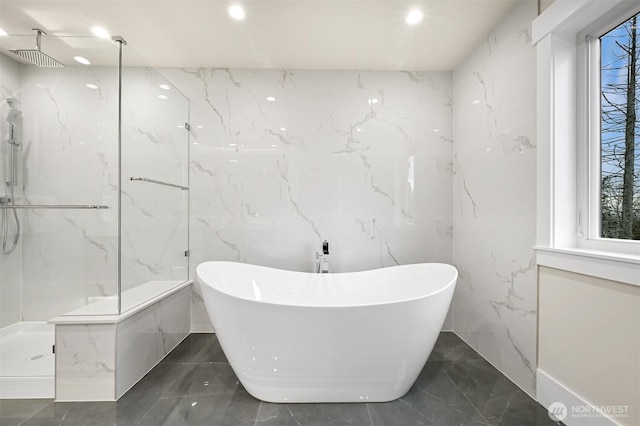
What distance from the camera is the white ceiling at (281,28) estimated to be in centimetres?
173

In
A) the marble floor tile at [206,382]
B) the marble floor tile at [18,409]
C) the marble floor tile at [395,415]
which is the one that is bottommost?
the marble floor tile at [18,409]

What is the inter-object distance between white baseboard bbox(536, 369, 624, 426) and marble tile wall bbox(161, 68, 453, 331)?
48.0 inches

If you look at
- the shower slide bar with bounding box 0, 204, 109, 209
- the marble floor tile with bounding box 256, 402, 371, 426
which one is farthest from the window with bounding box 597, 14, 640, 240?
the shower slide bar with bounding box 0, 204, 109, 209

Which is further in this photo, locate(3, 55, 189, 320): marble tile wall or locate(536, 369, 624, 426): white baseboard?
locate(3, 55, 189, 320): marble tile wall

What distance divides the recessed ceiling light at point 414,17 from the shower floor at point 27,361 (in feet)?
9.78

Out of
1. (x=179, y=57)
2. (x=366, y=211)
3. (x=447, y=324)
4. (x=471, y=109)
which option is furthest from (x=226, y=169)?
(x=447, y=324)

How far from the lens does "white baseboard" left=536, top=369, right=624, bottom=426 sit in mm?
1225

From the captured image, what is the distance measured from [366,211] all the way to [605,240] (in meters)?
1.50

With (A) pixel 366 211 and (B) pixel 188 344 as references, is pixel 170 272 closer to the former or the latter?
(B) pixel 188 344

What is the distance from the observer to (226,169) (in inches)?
98.4

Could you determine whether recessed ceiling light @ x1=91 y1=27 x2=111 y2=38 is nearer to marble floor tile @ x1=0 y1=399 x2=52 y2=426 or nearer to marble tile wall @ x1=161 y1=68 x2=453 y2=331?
marble tile wall @ x1=161 y1=68 x2=453 y2=331

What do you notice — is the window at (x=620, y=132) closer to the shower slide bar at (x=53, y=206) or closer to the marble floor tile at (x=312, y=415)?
the marble floor tile at (x=312, y=415)

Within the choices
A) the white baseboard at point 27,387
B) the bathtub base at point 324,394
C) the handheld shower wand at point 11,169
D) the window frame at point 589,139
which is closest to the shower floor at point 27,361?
the white baseboard at point 27,387

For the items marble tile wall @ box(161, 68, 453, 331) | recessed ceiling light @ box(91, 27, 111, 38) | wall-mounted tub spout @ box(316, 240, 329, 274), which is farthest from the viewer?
marble tile wall @ box(161, 68, 453, 331)
